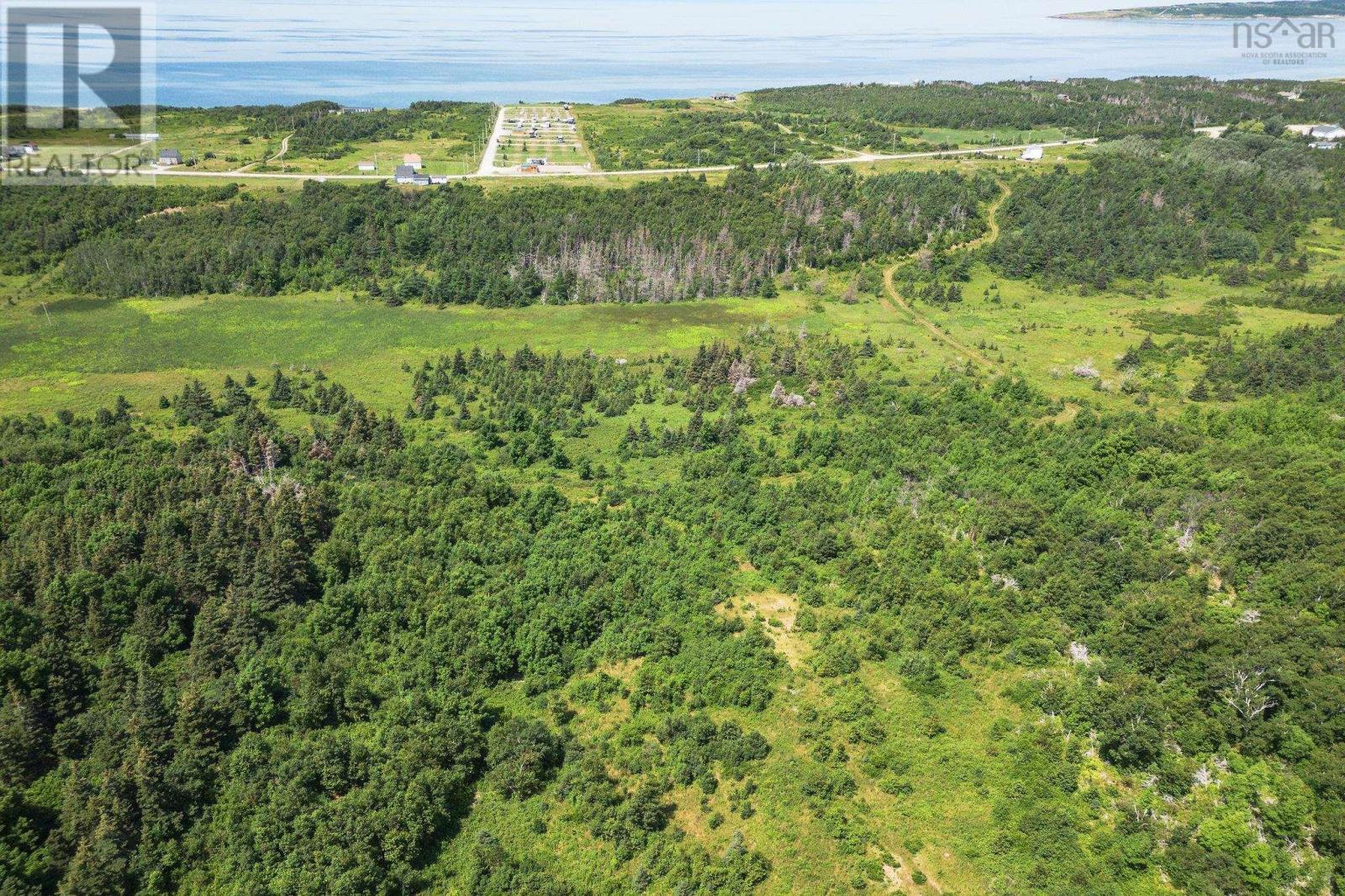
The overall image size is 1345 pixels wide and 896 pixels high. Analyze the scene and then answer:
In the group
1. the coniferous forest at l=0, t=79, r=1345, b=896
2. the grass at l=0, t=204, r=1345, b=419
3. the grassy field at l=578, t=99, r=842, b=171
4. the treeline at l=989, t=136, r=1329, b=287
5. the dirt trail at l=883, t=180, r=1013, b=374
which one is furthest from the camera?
the grassy field at l=578, t=99, r=842, b=171

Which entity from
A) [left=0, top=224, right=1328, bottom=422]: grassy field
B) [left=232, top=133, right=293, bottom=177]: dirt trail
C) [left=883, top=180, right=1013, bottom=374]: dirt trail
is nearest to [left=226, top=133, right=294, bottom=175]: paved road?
[left=232, top=133, right=293, bottom=177]: dirt trail

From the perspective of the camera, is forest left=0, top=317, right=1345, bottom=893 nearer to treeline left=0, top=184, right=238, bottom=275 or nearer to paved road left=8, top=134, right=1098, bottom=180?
treeline left=0, top=184, right=238, bottom=275

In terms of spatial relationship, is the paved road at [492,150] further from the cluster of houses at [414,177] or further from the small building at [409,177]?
the small building at [409,177]

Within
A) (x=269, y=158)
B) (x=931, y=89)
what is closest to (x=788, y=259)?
(x=269, y=158)

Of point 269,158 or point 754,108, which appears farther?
point 754,108

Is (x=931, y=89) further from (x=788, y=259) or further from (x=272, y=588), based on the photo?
(x=272, y=588)

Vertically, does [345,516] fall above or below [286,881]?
above
